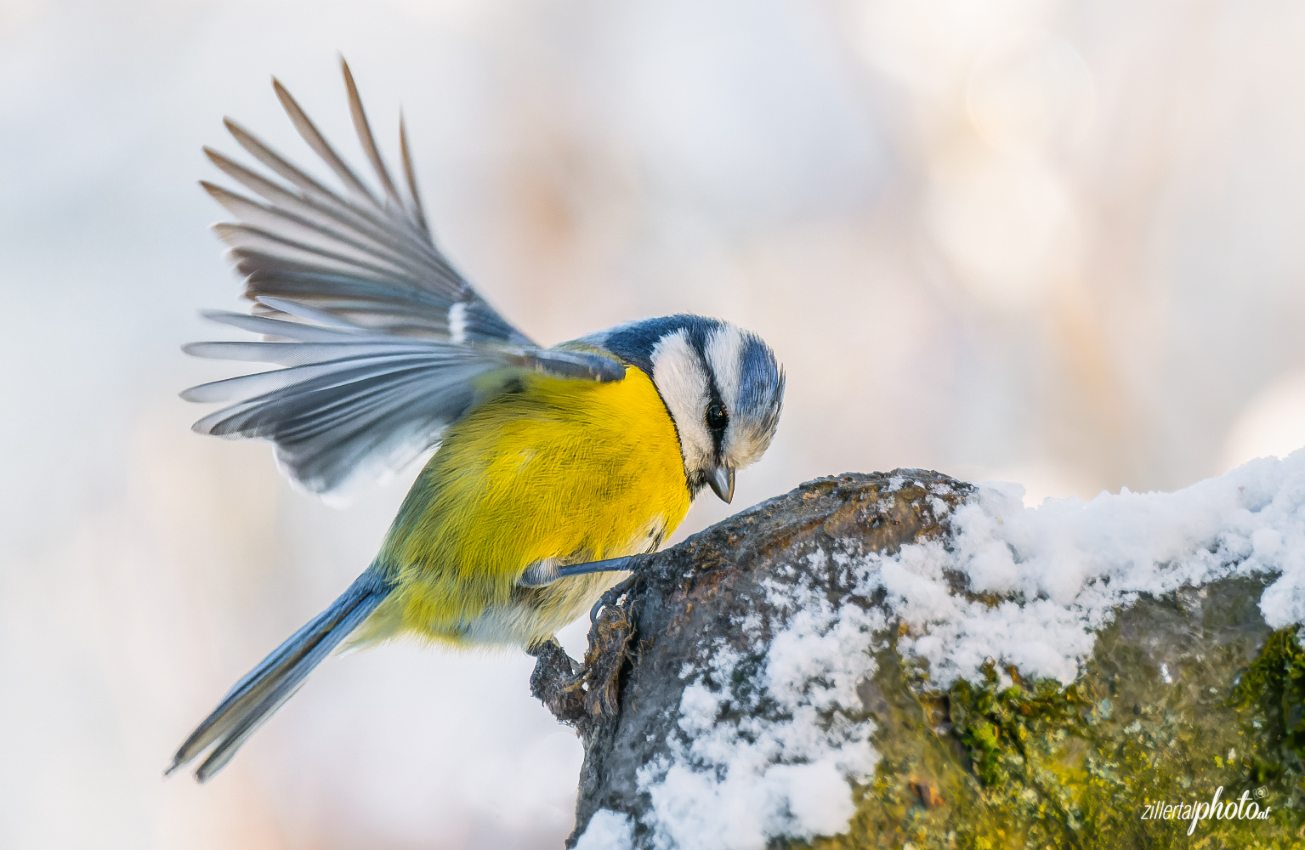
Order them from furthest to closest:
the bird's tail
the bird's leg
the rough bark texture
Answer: the bird's tail
the bird's leg
the rough bark texture

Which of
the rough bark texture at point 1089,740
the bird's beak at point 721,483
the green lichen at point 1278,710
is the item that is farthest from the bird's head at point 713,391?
the green lichen at point 1278,710

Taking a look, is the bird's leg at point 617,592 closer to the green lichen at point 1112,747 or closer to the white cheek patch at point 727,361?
the green lichen at point 1112,747

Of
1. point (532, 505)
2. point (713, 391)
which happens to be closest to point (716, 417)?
point (713, 391)

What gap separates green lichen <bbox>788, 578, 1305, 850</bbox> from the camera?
2.41 feet

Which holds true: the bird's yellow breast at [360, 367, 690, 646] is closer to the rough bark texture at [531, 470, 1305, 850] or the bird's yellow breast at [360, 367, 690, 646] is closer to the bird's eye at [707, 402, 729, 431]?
the bird's eye at [707, 402, 729, 431]

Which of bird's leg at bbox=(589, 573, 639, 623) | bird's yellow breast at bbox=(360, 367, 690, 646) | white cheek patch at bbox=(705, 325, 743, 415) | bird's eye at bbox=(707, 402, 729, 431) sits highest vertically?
white cheek patch at bbox=(705, 325, 743, 415)

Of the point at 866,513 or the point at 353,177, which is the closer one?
the point at 866,513

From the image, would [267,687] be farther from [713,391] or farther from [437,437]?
[713,391]

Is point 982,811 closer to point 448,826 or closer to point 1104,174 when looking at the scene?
point 448,826

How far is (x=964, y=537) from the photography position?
2.88 feet

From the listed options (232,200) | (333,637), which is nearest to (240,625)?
(333,637)

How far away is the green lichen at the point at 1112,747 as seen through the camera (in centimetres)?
74

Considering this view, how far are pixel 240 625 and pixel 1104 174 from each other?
303cm

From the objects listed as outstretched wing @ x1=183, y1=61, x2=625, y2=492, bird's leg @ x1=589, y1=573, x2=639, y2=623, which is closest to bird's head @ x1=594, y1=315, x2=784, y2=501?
outstretched wing @ x1=183, y1=61, x2=625, y2=492
